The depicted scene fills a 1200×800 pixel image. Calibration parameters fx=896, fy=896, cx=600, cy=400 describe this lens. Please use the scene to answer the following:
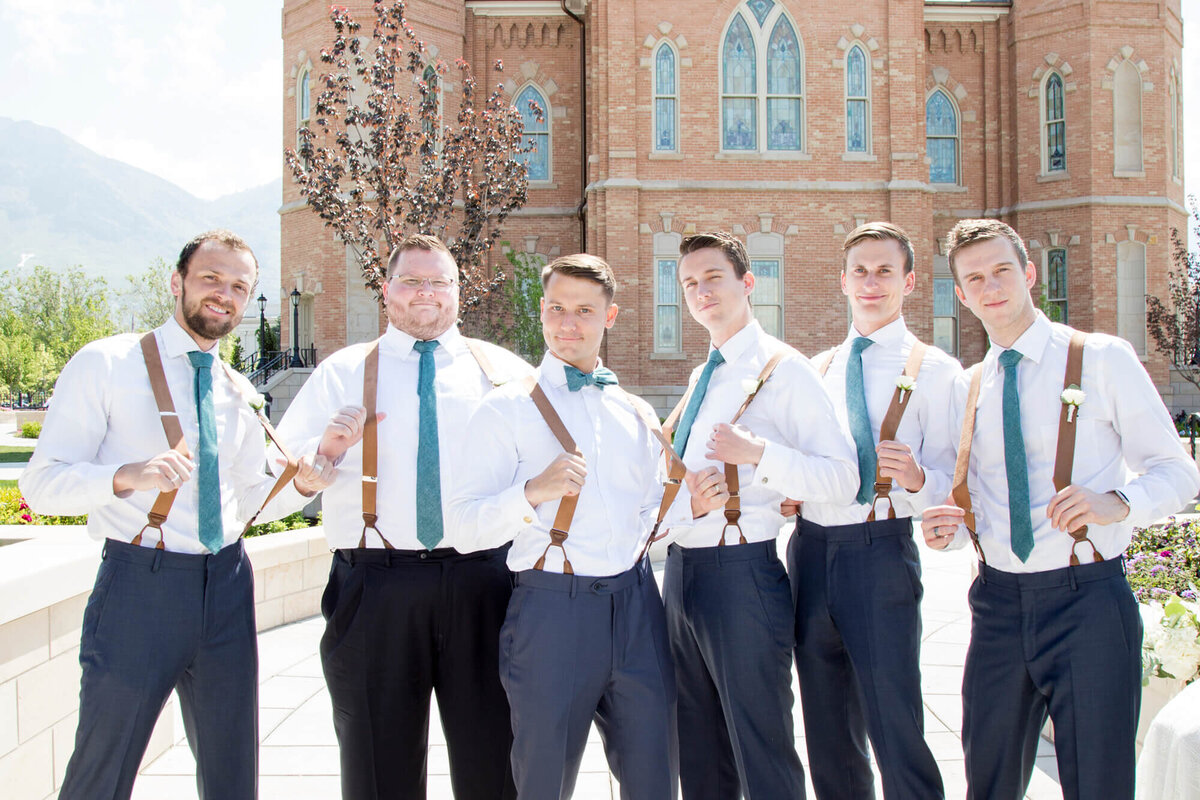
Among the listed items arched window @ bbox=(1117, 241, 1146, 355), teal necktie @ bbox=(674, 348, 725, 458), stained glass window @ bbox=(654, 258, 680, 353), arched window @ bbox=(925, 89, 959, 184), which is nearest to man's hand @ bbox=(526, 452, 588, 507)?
teal necktie @ bbox=(674, 348, 725, 458)

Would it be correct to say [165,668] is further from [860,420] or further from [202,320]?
[860,420]

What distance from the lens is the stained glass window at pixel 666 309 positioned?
64.1 ft

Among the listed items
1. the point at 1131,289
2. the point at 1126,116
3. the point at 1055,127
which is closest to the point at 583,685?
the point at 1131,289

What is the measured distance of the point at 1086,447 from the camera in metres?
3.14

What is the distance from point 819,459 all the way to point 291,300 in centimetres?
2046

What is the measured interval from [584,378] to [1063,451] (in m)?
1.67

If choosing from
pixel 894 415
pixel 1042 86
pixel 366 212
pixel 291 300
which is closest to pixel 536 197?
pixel 291 300

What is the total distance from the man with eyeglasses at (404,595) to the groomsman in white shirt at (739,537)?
29.3 inches

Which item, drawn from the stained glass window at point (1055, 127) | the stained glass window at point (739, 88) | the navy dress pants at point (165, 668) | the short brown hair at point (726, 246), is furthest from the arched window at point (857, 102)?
the navy dress pants at point (165, 668)

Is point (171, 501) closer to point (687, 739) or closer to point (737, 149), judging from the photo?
point (687, 739)

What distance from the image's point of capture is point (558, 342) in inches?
126

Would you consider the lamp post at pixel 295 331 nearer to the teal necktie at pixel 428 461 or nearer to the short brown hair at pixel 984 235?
the teal necktie at pixel 428 461

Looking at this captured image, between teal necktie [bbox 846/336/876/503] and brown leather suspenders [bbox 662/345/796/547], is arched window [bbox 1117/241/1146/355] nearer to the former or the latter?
teal necktie [bbox 846/336/876/503]

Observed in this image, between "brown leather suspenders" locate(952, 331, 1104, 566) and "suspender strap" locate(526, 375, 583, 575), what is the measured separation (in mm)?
1392
